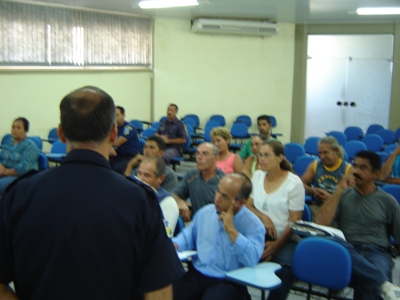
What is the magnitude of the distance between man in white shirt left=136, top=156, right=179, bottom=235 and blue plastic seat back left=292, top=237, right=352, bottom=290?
0.86 meters

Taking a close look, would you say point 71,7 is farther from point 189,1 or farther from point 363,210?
point 363,210

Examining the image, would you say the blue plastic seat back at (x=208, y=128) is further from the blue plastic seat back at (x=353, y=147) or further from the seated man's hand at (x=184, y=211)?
the seated man's hand at (x=184, y=211)

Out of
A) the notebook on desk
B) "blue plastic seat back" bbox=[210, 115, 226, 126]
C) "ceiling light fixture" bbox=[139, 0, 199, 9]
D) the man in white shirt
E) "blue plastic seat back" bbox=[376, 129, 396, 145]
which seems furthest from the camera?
"blue plastic seat back" bbox=[210, 115, 226, 126]

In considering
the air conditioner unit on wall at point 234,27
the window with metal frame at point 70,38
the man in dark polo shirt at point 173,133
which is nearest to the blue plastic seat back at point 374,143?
the man in dark polo shirt at point 173,133

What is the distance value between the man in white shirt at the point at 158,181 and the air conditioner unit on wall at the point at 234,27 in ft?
21.2

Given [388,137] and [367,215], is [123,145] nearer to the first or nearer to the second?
[367,215]

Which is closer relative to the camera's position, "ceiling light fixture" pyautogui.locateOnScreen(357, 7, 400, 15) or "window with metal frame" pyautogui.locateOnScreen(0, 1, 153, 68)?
"window with metal frame" pyautogui.locateOnScreen(0, 1, 153, 68)

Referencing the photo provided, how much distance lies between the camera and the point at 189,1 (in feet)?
24.8

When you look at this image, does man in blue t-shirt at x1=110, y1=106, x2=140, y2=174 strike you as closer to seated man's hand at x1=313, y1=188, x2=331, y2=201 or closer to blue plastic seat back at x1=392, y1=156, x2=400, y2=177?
seated man's hand at x1=313, y1=188, x2=331, y2=201

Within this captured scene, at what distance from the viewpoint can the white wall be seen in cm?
973

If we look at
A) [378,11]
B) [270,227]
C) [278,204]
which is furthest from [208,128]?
[270,227]

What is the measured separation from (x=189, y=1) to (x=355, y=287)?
18.6 ft

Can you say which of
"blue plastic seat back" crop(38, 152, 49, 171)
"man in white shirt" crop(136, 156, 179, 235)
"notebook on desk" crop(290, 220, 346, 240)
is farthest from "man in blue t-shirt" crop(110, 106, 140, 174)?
"notebook on desk" crop(290, 220, 346, 240)

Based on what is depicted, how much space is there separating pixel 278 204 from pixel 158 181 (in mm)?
876
